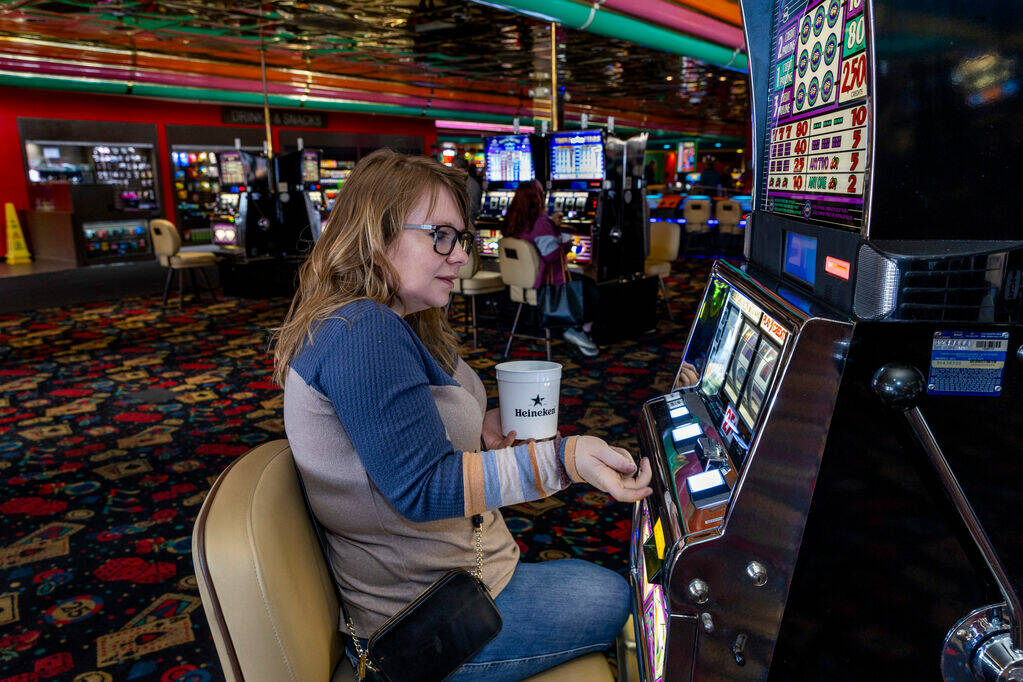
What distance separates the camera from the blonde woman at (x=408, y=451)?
976mm

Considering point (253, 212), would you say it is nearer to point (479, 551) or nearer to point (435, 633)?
point (479, 551)

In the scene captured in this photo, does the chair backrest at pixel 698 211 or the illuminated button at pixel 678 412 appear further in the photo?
the chair backrest at pixel 698 211

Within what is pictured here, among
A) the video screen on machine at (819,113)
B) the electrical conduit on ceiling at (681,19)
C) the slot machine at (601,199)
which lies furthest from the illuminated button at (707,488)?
the electrical conduit on ceiling at (681,19)

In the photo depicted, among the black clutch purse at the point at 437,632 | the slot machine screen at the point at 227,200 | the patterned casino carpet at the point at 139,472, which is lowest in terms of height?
the patterned casino carpet at the point at 139,472

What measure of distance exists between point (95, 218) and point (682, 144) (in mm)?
17949

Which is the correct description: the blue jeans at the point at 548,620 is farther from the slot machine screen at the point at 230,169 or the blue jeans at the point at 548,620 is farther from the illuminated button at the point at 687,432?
the slot machine screen at the point at 230,169

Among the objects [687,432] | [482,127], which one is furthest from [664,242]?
[482,127]

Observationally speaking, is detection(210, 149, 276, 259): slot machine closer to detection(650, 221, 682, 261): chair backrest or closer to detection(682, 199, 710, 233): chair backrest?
detection(650, 221, 682, 261): chair backrest

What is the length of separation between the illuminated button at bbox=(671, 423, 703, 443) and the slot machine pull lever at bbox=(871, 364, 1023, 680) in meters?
0.38

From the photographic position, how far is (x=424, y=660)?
3.27ft

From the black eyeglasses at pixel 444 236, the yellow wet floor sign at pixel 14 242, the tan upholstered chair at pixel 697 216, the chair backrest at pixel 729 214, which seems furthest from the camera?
the tan upholstered chair at pixel 697 216

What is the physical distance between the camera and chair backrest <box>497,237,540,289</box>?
4.50 meters

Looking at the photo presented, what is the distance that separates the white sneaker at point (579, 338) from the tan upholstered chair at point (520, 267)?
34 centimetres

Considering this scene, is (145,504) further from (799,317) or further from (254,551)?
(799,317)
